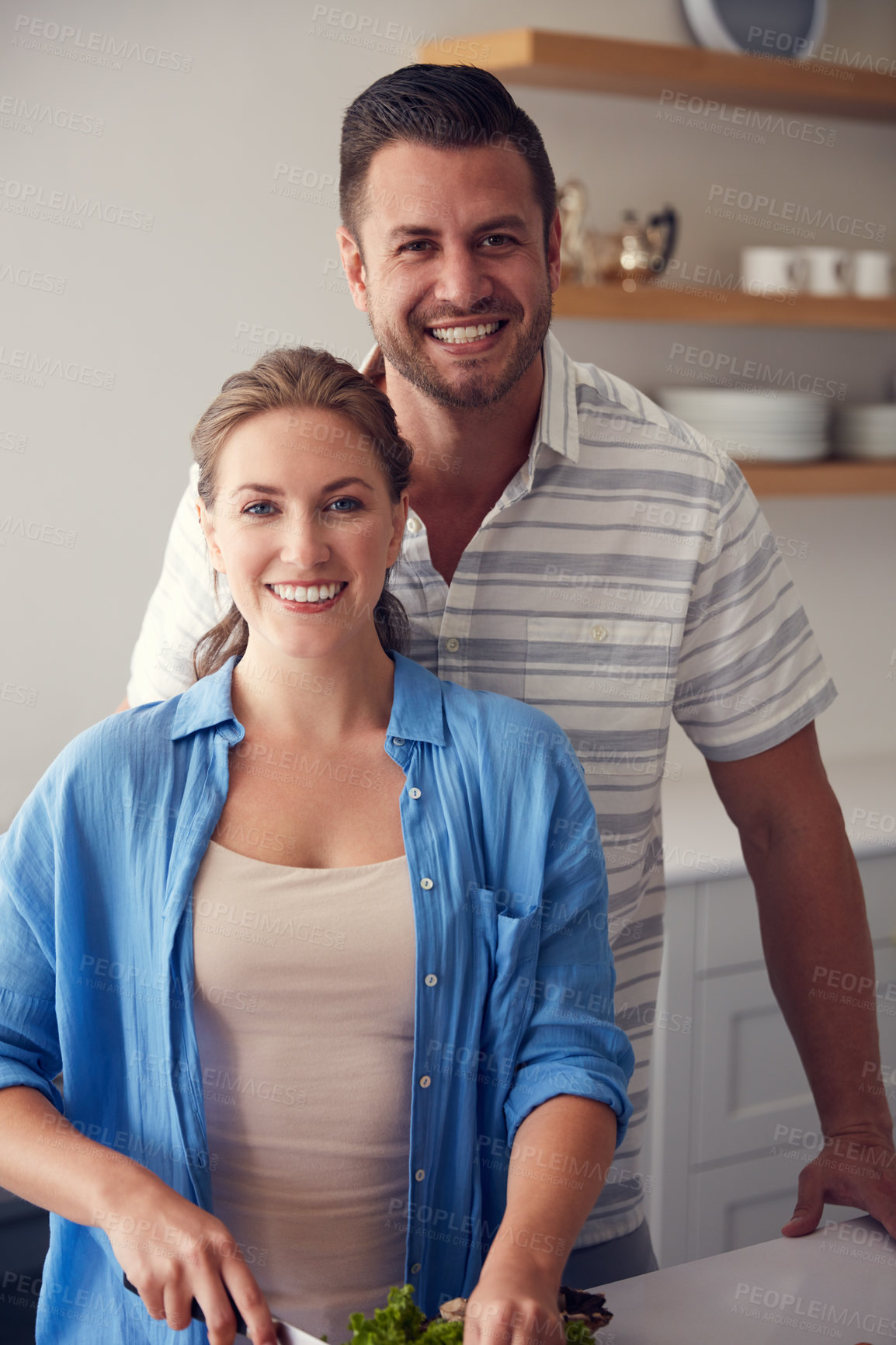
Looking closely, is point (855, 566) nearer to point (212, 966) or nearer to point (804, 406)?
point (804, 406)

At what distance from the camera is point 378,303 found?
121 centimetres

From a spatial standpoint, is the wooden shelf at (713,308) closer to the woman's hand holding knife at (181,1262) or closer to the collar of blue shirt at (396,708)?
the collar of blue shirt at (396,708)

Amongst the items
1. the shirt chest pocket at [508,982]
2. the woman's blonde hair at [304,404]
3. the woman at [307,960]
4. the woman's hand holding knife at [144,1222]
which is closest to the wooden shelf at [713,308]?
the woman's blonde hair at [304,404]

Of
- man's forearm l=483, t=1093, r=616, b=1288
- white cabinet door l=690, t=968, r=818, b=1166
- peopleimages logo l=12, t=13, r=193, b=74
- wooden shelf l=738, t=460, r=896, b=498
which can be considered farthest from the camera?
wooden shelf l=738, t=460, r=896, b=498

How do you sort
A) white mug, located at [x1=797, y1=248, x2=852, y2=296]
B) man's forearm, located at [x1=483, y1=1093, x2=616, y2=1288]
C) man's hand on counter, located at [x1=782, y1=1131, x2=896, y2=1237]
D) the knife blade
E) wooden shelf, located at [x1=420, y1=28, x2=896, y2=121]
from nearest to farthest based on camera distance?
the knife blade < man's forearm, located at [x1=483, y1=1093, x2=616, y2=1288] < man's hand on counter, located at [x1=782, y1=1131, x2=896, y2=1237] < wooden shelf, located at [x1=420, y1=28, x2=896, y2=121] < white mug, located at [x1=797, y1=248, x2=852, y2=296]

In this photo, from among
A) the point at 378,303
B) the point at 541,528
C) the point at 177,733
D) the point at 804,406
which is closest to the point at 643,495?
the point at 541,528

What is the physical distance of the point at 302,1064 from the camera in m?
1.00

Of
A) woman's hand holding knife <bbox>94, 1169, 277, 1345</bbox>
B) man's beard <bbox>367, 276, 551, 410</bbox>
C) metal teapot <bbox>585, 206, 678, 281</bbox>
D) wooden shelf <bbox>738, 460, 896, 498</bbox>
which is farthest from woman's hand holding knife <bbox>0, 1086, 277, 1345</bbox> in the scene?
metal teapot <bbox>585, 206, 678, 281</bbox>

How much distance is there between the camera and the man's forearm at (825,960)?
1283 mm

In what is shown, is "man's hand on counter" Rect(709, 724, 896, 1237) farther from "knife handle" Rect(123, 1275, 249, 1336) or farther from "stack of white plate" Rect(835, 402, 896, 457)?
"stack of white plate" Rect(835, 402, 896, 457)

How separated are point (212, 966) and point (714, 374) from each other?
209cm

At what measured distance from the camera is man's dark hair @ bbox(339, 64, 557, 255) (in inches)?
45.7

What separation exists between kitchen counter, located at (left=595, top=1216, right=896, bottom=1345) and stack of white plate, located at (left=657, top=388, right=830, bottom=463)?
1.69 metres

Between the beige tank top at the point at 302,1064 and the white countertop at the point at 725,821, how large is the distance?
1.34 metres
